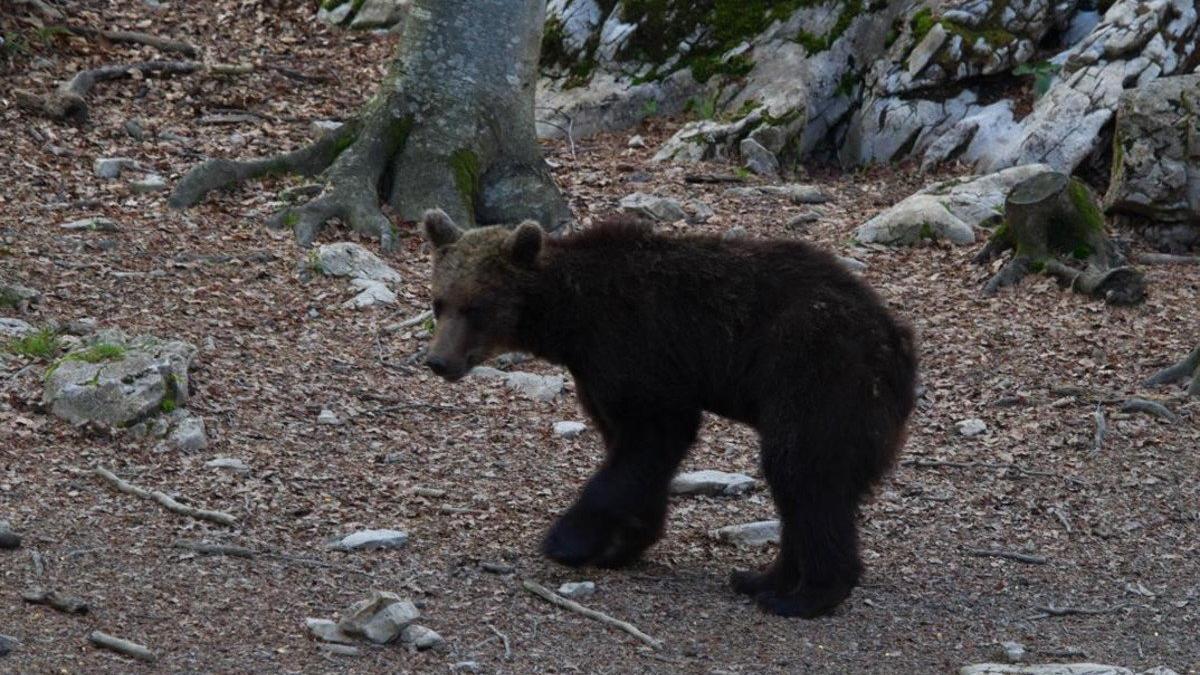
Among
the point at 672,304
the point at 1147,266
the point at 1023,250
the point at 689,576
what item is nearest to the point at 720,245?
the point at 672,304

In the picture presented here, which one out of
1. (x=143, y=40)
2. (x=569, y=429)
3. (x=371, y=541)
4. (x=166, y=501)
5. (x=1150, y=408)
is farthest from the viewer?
(x=143, y=40)

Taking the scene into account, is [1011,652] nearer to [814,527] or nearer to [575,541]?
[814,527]

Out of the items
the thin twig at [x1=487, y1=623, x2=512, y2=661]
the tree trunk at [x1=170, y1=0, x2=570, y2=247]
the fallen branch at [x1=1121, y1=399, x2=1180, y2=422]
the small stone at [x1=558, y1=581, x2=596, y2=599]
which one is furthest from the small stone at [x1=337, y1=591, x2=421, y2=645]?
the tree trunk at [x1=170, y1=0, x2=570, y2=247]

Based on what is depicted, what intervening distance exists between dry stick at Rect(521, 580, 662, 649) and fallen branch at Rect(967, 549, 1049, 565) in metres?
2.18

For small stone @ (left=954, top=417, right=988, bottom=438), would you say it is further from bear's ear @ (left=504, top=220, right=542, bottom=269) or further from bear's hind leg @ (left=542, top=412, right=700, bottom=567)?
bear's ear @ (left=504, top=220, right=542, bottom=269)

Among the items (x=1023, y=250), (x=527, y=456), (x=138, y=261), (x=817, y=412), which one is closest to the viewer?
(x=817, y=412)

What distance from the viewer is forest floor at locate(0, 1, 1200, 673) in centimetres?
628

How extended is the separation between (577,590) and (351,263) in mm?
4920

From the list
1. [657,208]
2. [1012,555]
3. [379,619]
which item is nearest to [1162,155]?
[657,208]

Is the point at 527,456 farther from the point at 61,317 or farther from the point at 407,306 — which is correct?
the point at 61,317

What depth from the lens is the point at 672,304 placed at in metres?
7.09

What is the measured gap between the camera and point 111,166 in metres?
12.4

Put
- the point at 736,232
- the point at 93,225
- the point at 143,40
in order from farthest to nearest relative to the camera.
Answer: the point at 143,40 → the point at 736,232 → the point at 93,225

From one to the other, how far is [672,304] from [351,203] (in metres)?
5.39
